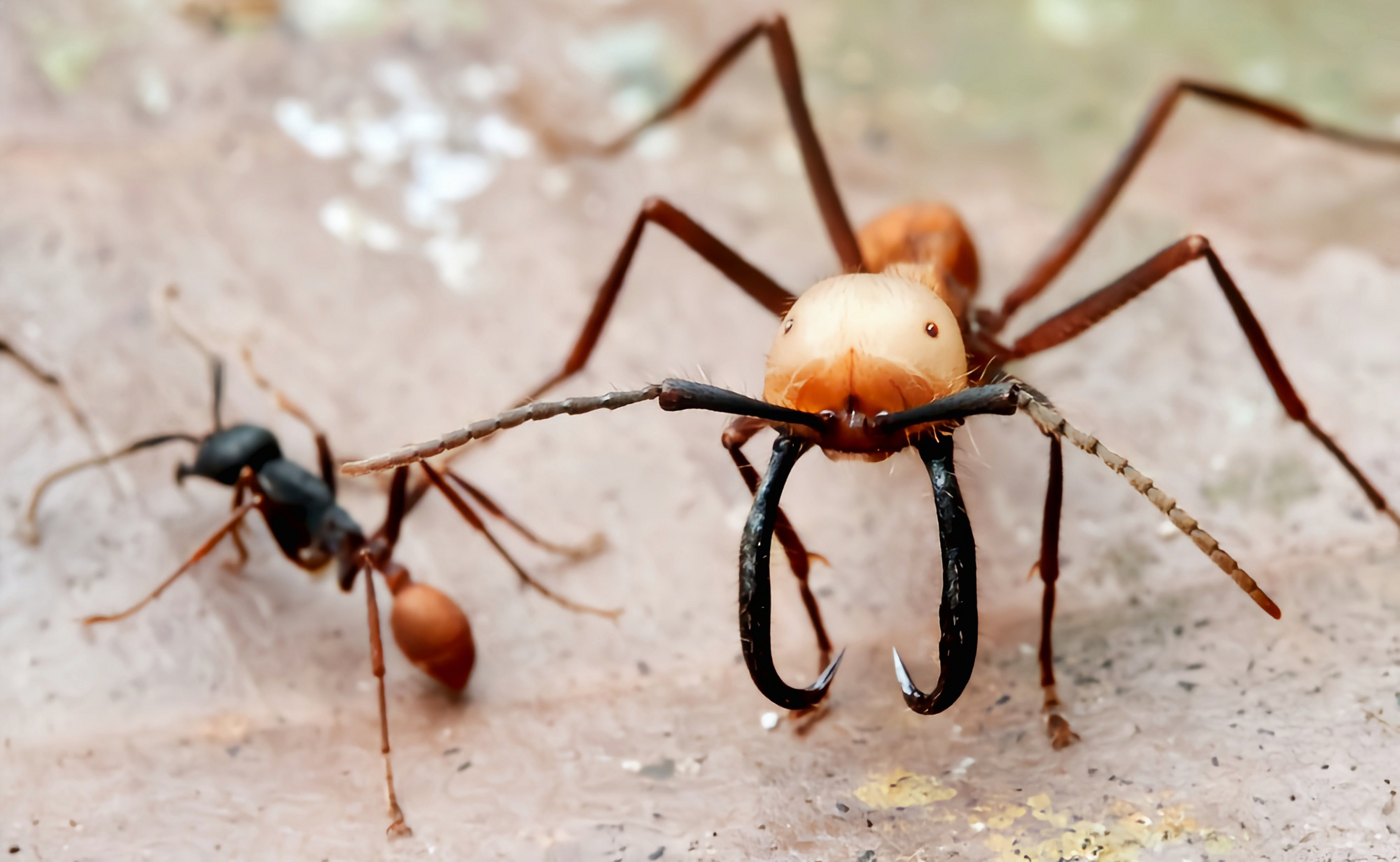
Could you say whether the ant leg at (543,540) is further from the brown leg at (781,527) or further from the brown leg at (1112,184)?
the brown leg at (1112,184)

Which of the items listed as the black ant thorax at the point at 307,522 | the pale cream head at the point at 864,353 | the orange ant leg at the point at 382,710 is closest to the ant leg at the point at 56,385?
the black ant thorax at the point at 307,522

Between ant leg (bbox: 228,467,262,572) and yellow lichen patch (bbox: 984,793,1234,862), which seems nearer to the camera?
yellow lichen patch (bbox: 984,793,1234,862)

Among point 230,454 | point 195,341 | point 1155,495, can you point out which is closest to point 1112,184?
point 1155,495

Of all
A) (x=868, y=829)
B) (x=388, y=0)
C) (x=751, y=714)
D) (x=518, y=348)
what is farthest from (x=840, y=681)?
(x=388, y=0)

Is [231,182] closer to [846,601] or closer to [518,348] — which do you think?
[518,348]

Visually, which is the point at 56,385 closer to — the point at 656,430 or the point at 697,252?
the point at 656,430

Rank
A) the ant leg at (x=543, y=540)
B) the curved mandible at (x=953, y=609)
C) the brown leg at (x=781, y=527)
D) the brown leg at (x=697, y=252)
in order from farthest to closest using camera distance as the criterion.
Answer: the brown leg at (x=697, y=252), the ant leg at (x=543, y=540), the brown leg at (x=781, y=527), the curved mandible at (x=953, y=609)

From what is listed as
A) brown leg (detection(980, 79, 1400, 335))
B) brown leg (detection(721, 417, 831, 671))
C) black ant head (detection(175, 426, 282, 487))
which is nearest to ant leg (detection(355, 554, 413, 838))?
black ant head (detection(175, 426, 282, 487))

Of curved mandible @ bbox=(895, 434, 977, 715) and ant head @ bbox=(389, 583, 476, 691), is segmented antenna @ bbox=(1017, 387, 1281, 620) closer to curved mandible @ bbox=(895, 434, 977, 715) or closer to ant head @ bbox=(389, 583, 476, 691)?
curved mandible @ bbox=(895, 434, 977, 715)
